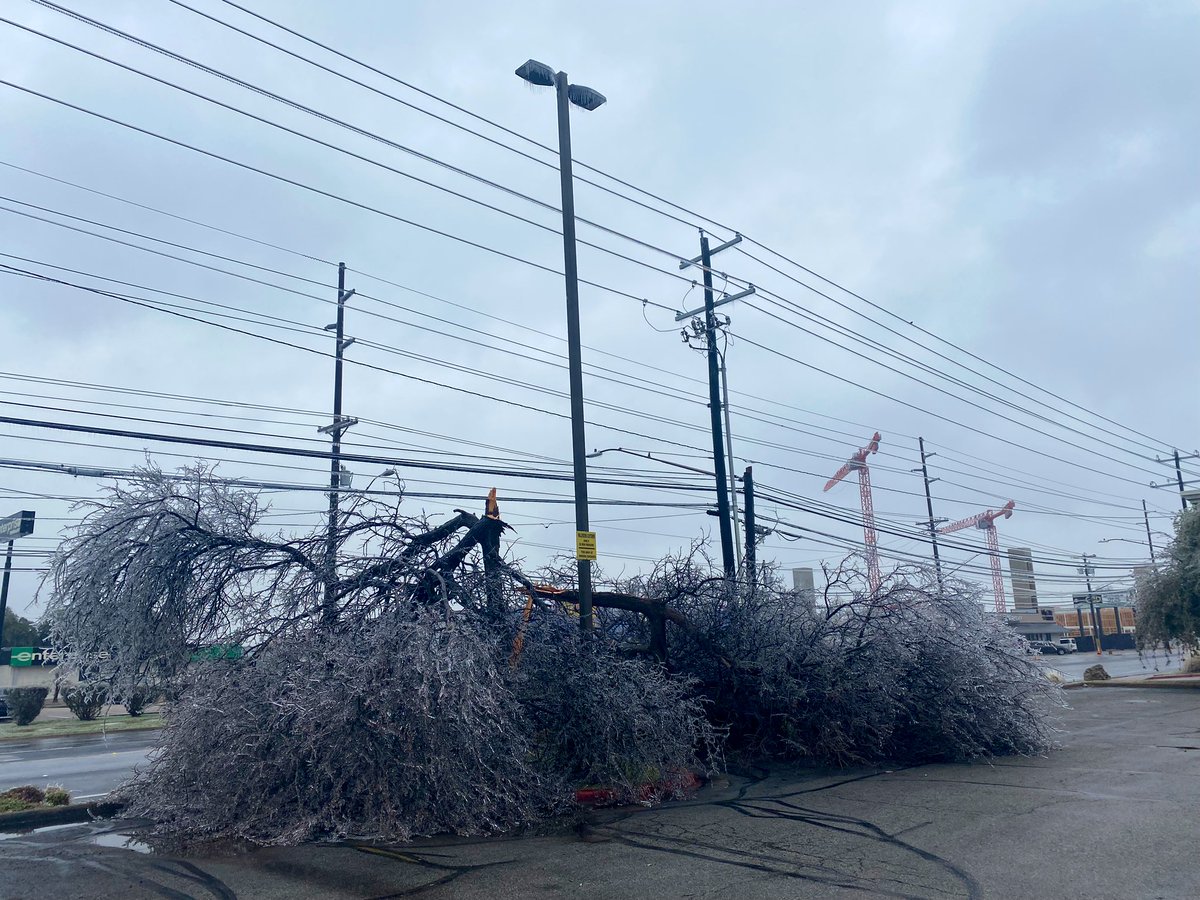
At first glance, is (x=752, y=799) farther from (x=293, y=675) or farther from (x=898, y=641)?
(x=293, y=675)

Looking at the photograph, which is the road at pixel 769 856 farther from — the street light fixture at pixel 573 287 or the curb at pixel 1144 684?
the curb at pixel 1144 684

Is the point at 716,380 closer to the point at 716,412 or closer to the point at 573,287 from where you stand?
the point at 716,412

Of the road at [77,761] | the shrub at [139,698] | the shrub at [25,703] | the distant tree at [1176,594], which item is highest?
the distant tree at [1176,594]

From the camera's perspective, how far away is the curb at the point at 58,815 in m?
10.6

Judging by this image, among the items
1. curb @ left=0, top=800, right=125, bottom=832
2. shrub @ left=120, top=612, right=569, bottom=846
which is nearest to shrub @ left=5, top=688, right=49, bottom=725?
curb @ left=0, top=800, right=125, bottom=832

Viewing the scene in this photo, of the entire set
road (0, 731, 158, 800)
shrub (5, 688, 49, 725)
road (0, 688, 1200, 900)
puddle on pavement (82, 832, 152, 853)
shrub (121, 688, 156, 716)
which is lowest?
road (0, 688, 1200, 900)

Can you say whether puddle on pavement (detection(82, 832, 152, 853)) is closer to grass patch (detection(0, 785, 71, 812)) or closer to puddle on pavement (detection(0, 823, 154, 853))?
puddle on pavement (detection(0, 823, 154, 853))

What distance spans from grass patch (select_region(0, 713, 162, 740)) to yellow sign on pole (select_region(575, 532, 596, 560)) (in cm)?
1760

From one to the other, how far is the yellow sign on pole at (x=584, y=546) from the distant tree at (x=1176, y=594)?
24778mm

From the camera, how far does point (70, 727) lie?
28.1m

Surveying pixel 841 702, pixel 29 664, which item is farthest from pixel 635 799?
pixel 29 664

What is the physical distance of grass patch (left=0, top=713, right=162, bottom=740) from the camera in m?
25.9

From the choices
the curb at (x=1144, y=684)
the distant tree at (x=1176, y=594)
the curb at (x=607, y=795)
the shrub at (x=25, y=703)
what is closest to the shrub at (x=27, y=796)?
the curb at (x=607, y=795)

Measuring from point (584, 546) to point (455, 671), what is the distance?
138 inches
